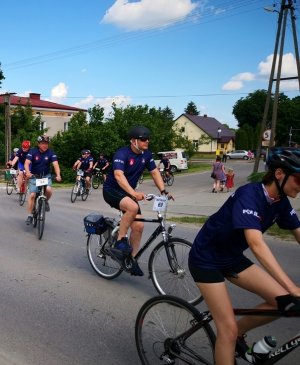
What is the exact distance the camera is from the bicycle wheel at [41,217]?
348 inches

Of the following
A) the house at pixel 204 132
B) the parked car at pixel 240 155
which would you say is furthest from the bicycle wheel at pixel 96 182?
the house at pixel 204 132

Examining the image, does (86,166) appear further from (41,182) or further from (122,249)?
(122,249)

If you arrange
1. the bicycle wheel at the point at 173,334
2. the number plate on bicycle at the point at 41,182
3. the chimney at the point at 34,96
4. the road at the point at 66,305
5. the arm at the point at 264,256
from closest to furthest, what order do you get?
the arm at the point at 264,256
the bicycle wheel at the point at 173,334
the road at the point at 66,305
the number plate on bicycle at the point at 41,182
the chimney at the point at 34,96

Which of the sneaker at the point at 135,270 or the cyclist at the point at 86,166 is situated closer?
the sneaker at the point at 135,270

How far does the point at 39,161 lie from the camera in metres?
9.64

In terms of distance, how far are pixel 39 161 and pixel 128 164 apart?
4225 mm

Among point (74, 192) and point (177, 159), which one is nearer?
point (74, 192)

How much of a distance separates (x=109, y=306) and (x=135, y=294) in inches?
19.4

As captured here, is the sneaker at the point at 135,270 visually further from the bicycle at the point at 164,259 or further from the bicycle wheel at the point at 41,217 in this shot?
the bicycle wheel at the point at 41,217

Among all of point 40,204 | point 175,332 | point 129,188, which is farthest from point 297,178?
point 40,204

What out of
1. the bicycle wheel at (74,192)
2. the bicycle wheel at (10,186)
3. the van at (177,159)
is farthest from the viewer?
the van at (177,159)

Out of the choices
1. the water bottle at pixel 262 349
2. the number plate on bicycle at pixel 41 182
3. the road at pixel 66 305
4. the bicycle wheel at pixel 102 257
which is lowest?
the road at pixel 66 305

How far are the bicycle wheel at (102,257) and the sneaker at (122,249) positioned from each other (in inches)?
12.1

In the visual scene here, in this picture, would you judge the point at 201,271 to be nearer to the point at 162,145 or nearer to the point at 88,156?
the point at 88,156
